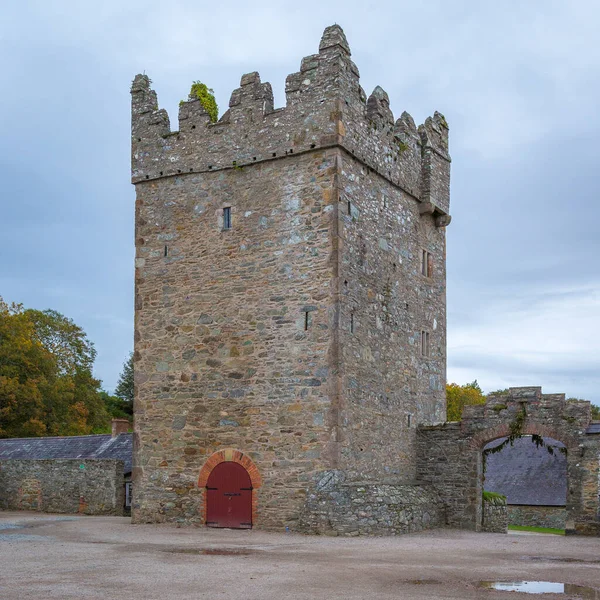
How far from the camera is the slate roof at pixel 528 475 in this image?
3481cm

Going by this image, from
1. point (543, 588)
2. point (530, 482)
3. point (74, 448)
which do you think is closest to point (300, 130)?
point (543, 588)

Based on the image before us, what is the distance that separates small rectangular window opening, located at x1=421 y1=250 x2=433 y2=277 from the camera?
72.2 ft

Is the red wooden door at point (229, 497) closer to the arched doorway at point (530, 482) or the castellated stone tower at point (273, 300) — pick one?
the castellated stone tower at point (273, 300)

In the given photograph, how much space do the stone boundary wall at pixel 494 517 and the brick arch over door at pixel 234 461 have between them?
5913 mm

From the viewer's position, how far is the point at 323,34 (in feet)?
61.8

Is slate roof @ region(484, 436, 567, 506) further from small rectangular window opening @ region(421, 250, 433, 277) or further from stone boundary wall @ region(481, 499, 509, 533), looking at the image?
small rectangular window opening @ region(421, 250, 433, 277)

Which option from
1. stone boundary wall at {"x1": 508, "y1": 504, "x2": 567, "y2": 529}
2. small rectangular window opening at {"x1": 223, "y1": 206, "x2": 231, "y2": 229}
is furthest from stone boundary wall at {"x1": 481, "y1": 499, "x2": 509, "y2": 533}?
stone boundary wall at {"x1": 508, "y1": 504, "x2": 567, "y2": 529}

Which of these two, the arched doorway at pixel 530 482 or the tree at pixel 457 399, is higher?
the tree at pixel 457 399

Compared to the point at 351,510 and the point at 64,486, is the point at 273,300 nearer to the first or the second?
the point at 351,510

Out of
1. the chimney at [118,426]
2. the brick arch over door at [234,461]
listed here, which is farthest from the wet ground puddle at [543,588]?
the chimney at [118,426]

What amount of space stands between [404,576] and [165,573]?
123 inches

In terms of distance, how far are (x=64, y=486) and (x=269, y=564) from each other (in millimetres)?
15293

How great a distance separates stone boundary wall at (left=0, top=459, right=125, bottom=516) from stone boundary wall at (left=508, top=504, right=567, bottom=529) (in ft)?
58.3

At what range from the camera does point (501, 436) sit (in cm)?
1978
